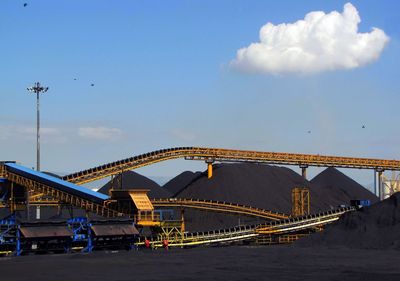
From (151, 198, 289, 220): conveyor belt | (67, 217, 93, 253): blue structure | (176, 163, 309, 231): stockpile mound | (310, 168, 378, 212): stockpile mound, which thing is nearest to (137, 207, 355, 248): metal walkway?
(67, 217, 93, 253): blue structure

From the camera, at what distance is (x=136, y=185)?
11844cm

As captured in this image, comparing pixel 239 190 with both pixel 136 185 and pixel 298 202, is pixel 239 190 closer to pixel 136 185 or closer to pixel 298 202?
pixel 298 202

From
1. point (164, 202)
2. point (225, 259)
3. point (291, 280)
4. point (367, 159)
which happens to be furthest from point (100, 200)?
point (367, 159)

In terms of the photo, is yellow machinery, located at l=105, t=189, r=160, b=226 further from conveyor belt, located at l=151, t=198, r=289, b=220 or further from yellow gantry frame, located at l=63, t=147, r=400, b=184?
yellow gantry frame, located at l=63, t=147, r=400, b=184

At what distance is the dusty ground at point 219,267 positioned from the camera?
32.0 metres

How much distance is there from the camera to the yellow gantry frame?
291 ft

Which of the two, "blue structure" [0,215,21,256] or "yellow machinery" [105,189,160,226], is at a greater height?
"yellow machinery" [105,189,160,226]

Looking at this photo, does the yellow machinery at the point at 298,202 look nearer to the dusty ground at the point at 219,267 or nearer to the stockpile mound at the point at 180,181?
the stockpile mound at the point at 180,181

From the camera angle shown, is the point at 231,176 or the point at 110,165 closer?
the point at 110,165

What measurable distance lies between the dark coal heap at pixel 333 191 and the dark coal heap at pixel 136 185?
26.5m

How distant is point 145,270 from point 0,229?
23.8 m

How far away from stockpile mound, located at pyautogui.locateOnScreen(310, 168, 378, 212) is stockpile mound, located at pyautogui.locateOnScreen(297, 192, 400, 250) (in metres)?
46.1

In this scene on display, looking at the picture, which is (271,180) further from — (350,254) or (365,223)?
(350,254)

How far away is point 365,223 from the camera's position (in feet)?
196
